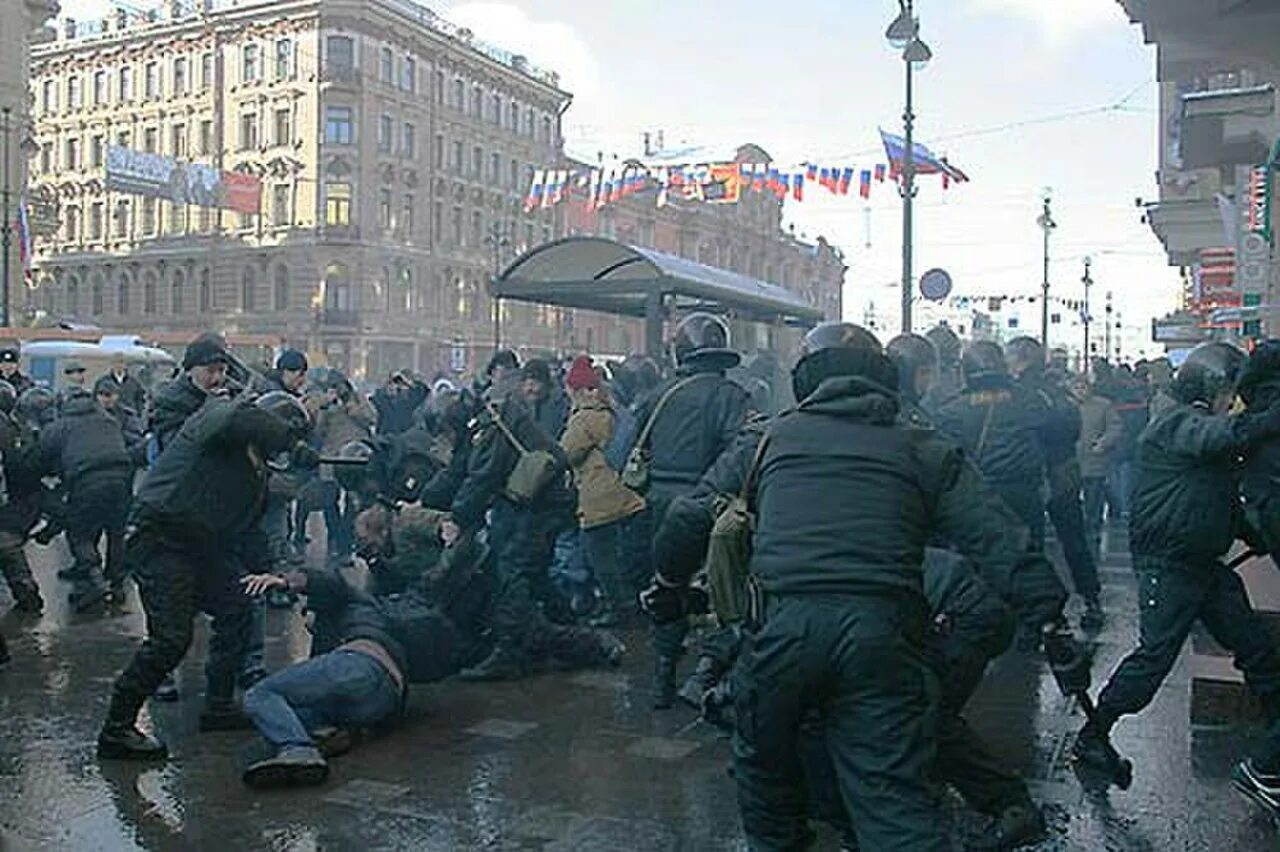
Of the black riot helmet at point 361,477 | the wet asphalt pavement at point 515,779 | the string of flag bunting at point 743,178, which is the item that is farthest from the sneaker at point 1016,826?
the string of flag bunting at point 743,178

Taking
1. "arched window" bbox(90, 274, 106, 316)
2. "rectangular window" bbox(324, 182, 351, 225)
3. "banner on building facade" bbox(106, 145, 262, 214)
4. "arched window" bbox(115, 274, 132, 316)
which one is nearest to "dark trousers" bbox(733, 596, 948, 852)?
"banner on building facade" bbox(106, 145, 262, 214)

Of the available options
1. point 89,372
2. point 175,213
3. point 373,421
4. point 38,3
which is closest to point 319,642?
point 373,421

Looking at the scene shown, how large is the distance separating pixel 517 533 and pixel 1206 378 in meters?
3.82

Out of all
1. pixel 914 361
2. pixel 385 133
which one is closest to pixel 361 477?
pixel 914 361

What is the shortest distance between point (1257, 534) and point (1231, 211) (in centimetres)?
1138

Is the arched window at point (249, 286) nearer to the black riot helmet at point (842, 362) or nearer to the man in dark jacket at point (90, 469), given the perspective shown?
the man in dark jacket at point (90, 469)

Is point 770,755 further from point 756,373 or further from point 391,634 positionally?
point 756,373

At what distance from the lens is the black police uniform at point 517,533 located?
7473 millimetres

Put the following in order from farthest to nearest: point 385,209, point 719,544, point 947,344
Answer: point 385,209
point 947,344
point 719,544

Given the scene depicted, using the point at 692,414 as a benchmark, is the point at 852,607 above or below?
below

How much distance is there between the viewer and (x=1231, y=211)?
50.6 ft

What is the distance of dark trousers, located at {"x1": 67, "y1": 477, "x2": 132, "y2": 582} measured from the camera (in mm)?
9570

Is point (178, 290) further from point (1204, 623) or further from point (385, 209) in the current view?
point (1204, 623)

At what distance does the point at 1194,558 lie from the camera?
211 inches
